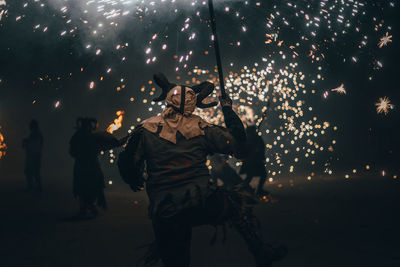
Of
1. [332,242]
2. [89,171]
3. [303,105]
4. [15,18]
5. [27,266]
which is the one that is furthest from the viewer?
[303,105]

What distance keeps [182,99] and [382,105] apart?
21.6m

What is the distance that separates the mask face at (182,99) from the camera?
8.80ft

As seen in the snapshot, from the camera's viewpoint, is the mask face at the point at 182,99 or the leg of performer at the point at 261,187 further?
the leg of performer at the point at 261,187

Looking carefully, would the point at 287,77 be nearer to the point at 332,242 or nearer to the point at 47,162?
the point at 47,162

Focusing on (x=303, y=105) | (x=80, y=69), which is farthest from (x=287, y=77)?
(x=80, y=69)

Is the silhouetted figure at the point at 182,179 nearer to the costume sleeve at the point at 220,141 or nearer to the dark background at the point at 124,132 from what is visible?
the costume sleeve at the point at 220,141

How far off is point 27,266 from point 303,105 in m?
20.1

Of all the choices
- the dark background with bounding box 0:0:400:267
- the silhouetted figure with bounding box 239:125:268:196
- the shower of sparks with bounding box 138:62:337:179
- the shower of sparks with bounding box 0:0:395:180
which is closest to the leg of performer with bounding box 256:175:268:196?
the silhouetted figure with bounding box 239:125:268:196

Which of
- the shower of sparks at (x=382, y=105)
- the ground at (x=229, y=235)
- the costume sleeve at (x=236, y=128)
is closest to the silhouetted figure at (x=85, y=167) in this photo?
the ground at (x=229, y=235)

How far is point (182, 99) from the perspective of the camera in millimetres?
2688

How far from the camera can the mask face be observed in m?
2.68

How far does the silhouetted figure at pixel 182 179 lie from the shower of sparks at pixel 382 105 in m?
21.5

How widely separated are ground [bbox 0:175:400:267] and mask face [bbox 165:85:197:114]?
2.04 m

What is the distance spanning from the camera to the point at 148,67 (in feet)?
56.9
